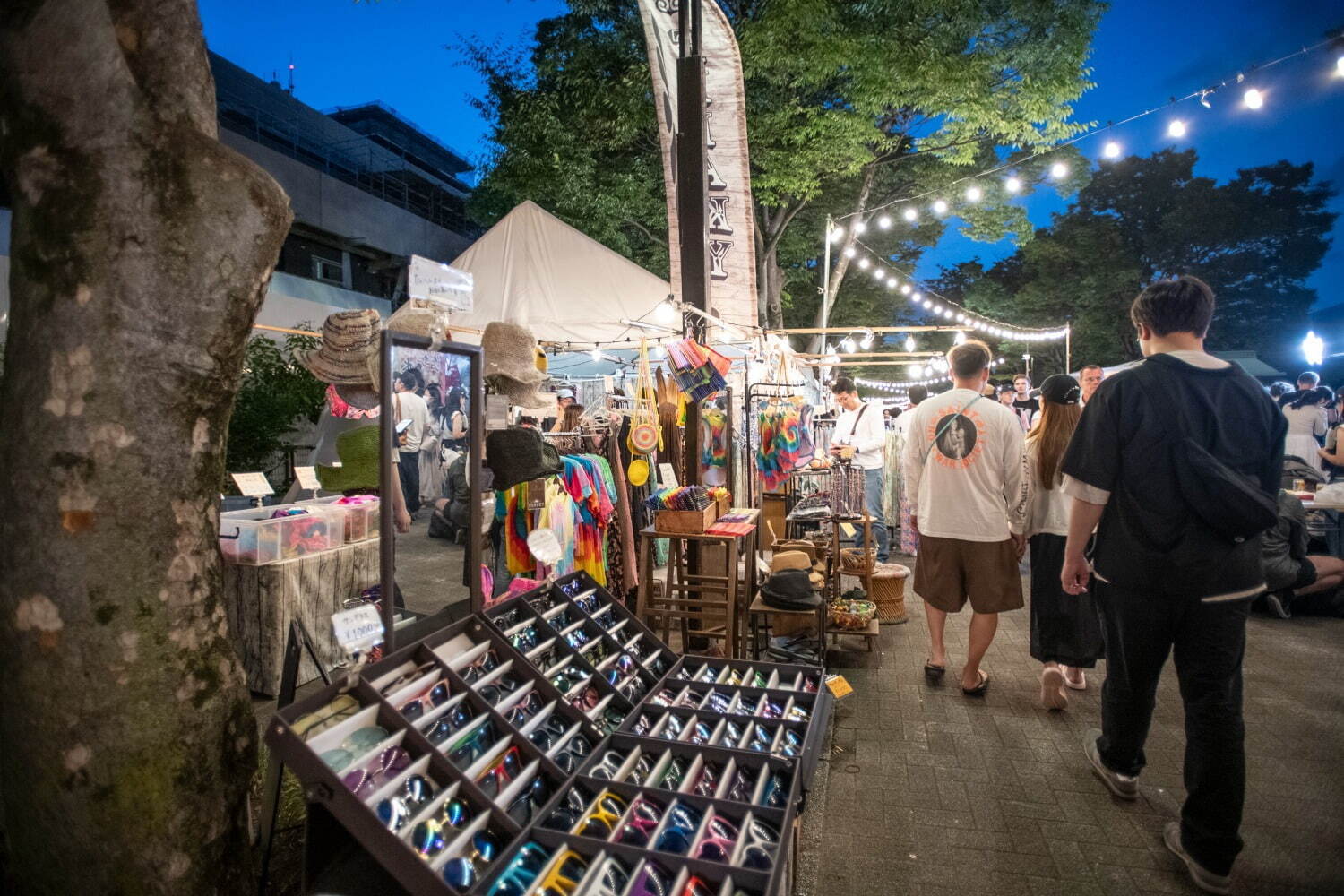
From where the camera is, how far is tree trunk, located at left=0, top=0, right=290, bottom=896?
5.26 feet

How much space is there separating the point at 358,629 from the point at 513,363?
189 centimetres

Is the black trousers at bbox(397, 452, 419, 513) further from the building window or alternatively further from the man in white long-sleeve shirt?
the building window

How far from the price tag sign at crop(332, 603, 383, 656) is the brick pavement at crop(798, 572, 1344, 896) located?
1.78m

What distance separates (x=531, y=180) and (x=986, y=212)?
10.4 metres

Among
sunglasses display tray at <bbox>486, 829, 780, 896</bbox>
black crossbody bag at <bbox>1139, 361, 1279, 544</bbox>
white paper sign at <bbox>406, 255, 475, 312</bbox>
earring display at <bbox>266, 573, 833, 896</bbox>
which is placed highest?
white paper sign at <bbox>406, 255, 475, 312</bbox>

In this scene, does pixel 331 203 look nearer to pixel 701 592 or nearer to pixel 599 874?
pixel 701 592

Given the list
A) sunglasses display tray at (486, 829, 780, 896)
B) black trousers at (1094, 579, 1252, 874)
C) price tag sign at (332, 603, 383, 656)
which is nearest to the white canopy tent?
black trousers at (1094, 579, 1252, 874)

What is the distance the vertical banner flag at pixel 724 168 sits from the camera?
603 cm

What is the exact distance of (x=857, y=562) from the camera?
555cm

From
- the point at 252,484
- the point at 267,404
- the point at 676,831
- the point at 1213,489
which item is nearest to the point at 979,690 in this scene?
the point at 1213,489

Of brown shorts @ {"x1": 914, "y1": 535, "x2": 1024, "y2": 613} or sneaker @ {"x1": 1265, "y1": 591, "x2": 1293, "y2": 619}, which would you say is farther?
sneaker @ {"x1": 1265, "y1": 591, "x2": 1293, "y2": 619}

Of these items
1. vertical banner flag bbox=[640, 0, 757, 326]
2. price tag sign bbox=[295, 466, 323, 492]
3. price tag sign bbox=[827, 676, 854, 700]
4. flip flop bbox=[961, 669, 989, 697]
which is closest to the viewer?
price tag sign bbox=[827, 676, 854, 700]

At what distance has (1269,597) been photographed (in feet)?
18.0

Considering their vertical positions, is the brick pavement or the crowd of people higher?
the crowd of people
